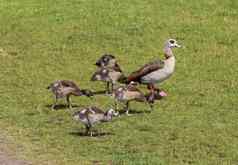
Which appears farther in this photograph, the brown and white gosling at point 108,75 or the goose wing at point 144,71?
the brown and white gosling at point 108,75

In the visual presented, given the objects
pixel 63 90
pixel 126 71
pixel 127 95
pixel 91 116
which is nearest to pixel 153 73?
pixel 127 95

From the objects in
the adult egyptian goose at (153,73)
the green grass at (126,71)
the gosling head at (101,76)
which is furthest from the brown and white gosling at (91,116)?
the gosling head at (101,76)

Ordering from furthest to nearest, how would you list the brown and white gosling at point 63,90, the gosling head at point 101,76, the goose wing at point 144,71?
the gosling head at point 101,76 < the goose wing at point 144,71 < the brown and white gosling at point 63,90

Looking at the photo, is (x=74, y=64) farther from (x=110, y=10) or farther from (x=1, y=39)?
(x=110, y=10)

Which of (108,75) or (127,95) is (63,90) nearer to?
(127,95)

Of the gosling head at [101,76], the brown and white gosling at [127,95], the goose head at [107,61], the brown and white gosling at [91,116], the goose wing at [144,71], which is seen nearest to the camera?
the brown and white gosling at [91,116]

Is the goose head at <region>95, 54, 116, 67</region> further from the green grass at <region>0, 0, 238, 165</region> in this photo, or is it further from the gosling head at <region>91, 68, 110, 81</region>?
the gosling head at <region>91, 68, 110, 81</region>

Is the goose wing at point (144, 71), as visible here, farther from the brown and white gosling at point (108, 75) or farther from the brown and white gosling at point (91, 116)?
the brown and white gosling at point (91, 116)

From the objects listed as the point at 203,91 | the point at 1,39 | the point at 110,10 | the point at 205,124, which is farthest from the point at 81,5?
the point at 205,124

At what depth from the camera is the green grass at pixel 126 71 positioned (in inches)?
519

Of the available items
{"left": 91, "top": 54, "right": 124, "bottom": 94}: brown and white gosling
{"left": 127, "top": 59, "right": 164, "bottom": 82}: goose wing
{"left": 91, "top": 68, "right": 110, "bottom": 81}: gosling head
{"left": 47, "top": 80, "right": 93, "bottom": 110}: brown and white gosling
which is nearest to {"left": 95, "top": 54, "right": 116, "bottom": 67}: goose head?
{"left": 91, "top": 54, "right": 124, "bottom": 94}: brown and white gosling

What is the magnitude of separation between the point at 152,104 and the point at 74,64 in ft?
13.5

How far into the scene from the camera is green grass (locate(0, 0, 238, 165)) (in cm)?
1318

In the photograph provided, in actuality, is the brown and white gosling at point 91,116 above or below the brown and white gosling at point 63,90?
below
